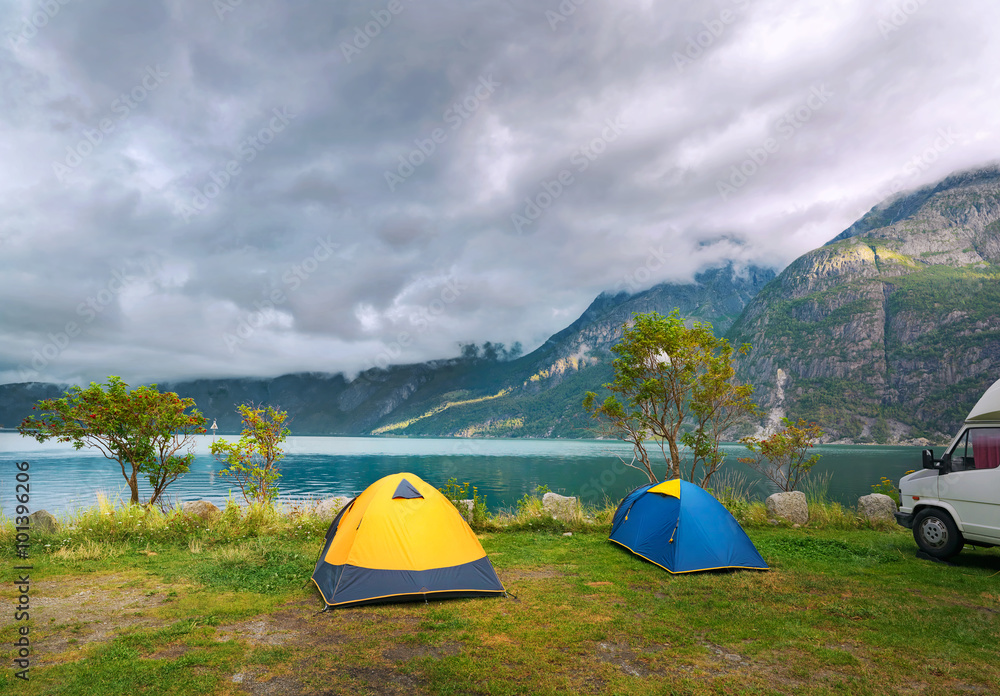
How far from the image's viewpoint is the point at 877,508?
15375 mm

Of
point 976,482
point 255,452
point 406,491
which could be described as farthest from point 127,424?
point 976,482

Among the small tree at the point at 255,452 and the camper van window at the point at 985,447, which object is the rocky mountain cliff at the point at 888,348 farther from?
the small tree at the point at 255,452

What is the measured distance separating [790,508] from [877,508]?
2814 millimetres

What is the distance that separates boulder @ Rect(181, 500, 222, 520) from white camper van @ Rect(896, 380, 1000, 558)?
59.7 feet

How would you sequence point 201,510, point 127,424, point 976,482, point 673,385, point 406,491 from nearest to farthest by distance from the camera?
1. point 406,491
2. point 976,482
3. point 201,510
4. point 127,424
5. point 673,385

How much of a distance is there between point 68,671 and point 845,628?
982 centimetres

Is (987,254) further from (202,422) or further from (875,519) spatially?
(202,422)

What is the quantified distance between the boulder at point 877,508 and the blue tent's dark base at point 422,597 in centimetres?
1369

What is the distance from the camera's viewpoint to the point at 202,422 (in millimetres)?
16109

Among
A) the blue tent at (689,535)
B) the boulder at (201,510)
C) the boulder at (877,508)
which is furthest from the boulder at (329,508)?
the boulder at (877,508)

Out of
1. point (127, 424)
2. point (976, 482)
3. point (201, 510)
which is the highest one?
point (127, 424)

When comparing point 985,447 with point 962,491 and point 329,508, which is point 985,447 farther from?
point 329,508

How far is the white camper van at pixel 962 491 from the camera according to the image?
31.5ft

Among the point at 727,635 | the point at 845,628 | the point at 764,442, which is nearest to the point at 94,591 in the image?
the point at 727,635
